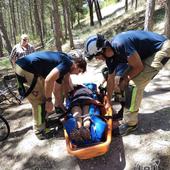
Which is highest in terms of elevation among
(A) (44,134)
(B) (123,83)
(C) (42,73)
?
(C) (42,73)

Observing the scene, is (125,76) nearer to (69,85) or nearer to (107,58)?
(107,58)

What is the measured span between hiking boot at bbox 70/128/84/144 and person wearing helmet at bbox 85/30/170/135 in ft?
3.18

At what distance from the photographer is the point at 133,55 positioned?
4438mm

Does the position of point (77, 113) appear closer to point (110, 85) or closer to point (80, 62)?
point (80, 62)

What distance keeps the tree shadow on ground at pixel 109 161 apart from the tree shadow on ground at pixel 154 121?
0.62 metres

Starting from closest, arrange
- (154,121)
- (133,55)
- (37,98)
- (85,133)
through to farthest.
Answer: (85,133) < (133,55) < (37,98) < (154,121)

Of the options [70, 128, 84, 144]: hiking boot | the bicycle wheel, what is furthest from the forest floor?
[70, 128, 84, 144]: hiking boot

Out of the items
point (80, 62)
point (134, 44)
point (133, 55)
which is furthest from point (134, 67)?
point (80, 62)

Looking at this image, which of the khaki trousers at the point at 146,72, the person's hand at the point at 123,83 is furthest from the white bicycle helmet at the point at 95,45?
the khaki trousers at the point at 146,72

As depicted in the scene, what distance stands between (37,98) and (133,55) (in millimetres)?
1923

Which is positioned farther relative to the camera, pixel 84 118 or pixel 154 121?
pixel 154 121

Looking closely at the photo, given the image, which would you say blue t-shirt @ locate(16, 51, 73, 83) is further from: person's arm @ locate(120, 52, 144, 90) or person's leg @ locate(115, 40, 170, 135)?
person's leg @ locate(115, 40, 170, 135)

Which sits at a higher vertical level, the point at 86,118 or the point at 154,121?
the point at 86,118

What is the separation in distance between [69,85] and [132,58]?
179cm
